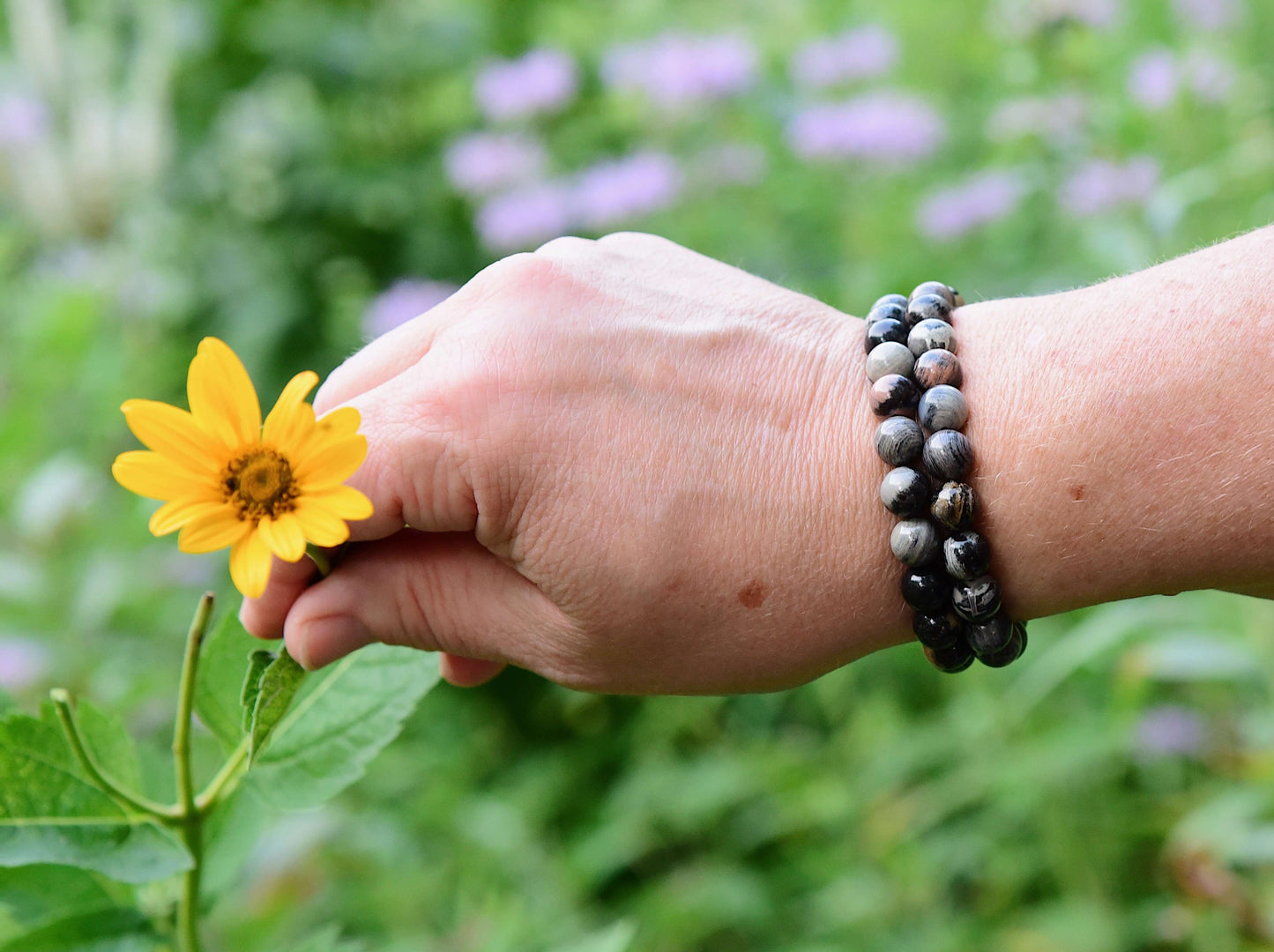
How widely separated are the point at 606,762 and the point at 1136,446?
1.89m

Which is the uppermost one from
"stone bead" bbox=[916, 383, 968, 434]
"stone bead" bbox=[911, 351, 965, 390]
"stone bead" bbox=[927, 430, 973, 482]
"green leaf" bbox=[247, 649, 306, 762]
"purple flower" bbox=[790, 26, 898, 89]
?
"stone bead" bbox=[911, 351, 965, 390]

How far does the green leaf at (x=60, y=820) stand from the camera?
2.52 ft

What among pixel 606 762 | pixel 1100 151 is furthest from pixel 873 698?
pixel 1100 151

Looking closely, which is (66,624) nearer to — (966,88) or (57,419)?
(57,419)

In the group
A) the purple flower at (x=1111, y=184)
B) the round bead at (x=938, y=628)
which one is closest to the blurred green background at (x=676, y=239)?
the purple flower at (x=1111, y=184)

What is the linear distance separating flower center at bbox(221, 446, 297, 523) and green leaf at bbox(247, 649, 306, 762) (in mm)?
→ 110

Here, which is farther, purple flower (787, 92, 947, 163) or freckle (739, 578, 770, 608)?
purple flower (787, 92, 947, 163)

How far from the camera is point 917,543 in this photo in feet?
2.84

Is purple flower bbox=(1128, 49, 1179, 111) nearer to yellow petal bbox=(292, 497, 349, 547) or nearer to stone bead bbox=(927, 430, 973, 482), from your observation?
stone bead bbox=(927, 430, 973, 482)

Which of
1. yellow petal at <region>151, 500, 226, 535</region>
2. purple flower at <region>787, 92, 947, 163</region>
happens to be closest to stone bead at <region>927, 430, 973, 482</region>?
yellow petal at <region>151, 500, 226, 535</region>

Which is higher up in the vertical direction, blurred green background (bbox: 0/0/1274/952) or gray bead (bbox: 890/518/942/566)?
gray bead (bbox: 890/518/942/566)

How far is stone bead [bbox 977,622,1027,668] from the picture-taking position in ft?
3.02

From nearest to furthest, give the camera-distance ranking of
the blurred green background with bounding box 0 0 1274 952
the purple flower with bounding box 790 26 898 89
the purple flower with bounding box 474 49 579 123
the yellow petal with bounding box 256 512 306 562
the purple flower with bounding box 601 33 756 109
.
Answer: the yellow petal with bounding box 256 512 306 562 < the blurred green background with bounding box 0 0 1274 952 < the purple flower with bounding box 601 33 756 109 < the purple flower with bounding box 474 49 579 123 < the purple flower with bounding box 790 26 898 89

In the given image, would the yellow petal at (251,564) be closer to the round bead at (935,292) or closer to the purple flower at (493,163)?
the round bead at (935,292)
